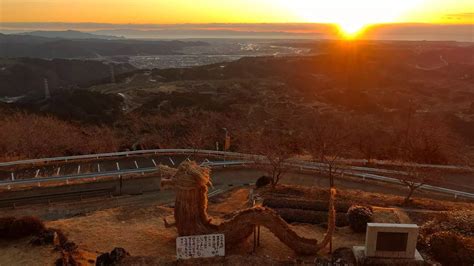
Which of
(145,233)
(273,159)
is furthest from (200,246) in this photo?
(273,159)

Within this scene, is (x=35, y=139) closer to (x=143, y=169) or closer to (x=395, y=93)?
(x=143, y=169)

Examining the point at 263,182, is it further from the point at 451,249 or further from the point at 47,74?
the point at 47,74

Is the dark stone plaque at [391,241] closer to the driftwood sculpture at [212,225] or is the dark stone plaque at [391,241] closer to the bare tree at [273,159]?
the driftwood sculpture at [212,225]

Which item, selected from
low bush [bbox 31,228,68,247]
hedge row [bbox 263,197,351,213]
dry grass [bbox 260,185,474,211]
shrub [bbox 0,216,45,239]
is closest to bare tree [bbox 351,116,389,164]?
dry grass [bbox 260,185,474,211]

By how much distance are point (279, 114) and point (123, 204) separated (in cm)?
4016

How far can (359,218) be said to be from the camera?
16047 millimetres

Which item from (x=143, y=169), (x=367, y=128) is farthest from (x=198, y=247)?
(x=367, y=128)

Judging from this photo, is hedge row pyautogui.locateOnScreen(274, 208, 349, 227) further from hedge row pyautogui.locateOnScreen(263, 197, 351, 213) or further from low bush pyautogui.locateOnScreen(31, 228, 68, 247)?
low bush pyautogui.locateOnScreen(31, 228, 68, 247)

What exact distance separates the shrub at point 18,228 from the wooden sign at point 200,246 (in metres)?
5.76

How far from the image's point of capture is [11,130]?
3338 centimetres

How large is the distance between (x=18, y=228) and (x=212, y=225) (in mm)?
6954

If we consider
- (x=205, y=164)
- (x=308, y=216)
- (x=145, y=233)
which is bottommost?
(x=205, y=164)

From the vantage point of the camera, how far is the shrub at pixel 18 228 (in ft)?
49.1

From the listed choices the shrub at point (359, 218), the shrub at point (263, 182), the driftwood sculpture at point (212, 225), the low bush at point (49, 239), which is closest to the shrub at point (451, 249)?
the shrub at point (359, 218)
